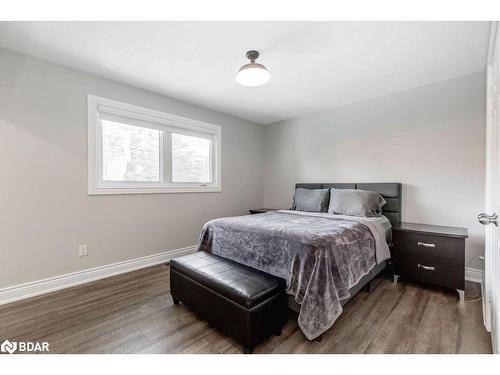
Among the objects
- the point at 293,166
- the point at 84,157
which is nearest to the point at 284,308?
the point at 84,157

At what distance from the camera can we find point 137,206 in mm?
2889

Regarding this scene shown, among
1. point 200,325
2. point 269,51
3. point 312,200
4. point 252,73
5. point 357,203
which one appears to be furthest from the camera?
point 312,200

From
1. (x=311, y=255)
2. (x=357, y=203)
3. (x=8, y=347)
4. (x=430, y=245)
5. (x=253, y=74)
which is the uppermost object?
(x=253, y=74)

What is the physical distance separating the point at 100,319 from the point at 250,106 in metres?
3.14

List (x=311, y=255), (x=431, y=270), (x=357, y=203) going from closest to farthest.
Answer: (x=311, y=255) → (x=431, y=270) → (x=357, y=203)

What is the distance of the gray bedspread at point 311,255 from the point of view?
1.50 meters

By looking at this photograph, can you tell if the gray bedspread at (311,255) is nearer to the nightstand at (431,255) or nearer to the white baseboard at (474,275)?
the nightstand at (431,255)

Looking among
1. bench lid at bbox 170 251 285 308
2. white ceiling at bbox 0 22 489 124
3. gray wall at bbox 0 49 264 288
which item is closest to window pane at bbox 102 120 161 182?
gray wall at bbox 0 49 264 288

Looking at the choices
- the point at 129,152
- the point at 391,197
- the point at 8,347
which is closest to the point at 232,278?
the point at 8,347

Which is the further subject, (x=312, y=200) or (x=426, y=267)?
(x=312, y=200)

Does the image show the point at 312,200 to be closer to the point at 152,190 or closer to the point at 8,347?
the point at 152,190

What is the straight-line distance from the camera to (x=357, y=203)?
9.09ft

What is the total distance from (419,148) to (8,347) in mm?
4199

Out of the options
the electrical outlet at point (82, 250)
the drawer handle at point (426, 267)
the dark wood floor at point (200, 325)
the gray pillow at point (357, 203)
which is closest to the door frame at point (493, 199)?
the dark wood floor at point (200, 325)
